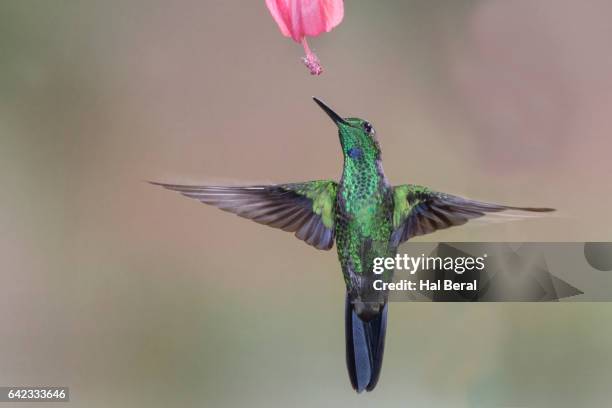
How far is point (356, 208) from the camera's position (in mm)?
999

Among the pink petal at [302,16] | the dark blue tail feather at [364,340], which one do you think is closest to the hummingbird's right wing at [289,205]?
the dark blue tail feather at [364,340]

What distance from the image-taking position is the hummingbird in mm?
967

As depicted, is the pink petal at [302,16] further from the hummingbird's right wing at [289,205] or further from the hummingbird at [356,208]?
the hummingbird's right wing at [289,205]

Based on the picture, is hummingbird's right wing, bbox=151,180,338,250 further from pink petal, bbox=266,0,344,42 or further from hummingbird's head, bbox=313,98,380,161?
pink petal, bbox=266,0,344,42

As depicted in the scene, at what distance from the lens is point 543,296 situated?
4.35 ft

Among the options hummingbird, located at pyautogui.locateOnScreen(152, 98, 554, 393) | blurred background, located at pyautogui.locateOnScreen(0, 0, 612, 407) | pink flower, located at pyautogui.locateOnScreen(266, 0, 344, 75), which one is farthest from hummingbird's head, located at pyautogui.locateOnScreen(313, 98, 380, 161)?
blurred background, located at pyautogui.locateOnScreen(0, 0, 612, 407)

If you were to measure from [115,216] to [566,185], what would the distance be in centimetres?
89

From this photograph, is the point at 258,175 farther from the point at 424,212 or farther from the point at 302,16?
the point at 302,16

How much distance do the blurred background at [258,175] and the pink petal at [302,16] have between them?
0.50 m

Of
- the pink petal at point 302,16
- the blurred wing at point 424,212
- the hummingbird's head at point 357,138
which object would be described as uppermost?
the pink petal at point 302,16

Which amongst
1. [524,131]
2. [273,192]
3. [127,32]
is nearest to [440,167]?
[524,131]

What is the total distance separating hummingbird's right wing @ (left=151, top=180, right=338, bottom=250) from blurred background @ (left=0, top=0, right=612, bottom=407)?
0.27 metres

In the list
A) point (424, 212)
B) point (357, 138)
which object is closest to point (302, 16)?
point (357, 138)

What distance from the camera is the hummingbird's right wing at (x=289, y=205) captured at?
985mm
